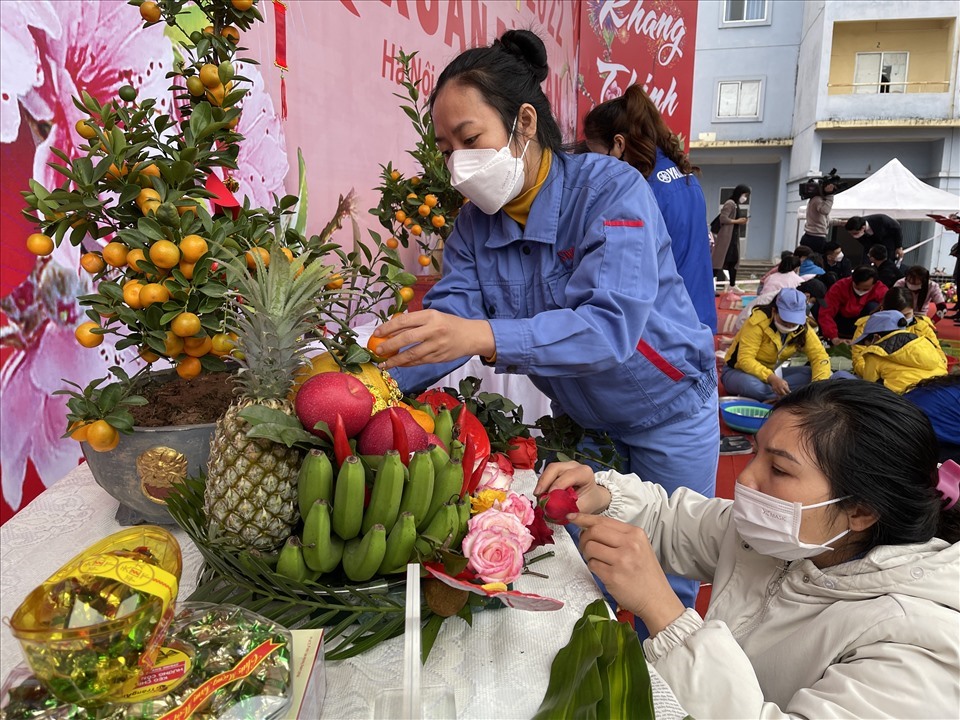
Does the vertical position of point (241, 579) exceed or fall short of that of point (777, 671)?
it exceeds it

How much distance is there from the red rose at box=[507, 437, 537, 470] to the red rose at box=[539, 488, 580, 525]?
1.33 ft

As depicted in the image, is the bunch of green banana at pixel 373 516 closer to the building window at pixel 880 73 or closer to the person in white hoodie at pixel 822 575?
Result: the person in white hoodie at pixel 822 575

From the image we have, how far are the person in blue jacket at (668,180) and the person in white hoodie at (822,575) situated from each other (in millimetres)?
1574

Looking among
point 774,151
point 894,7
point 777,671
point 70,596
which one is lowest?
point 777,671

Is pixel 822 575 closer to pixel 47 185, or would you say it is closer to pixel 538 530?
pixel 538 530

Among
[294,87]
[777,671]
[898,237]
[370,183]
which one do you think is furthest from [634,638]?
[898,237]

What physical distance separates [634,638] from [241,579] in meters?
0.54

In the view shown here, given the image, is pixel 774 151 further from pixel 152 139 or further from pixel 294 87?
pixel 152 139

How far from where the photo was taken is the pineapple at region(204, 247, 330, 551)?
0.87 m

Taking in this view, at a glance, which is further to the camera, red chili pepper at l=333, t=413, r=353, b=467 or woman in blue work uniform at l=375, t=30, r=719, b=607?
woman in blue work uniform at l=375, t=30, r=719, b=607

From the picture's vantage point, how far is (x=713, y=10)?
19188mm

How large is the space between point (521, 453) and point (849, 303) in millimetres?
6572

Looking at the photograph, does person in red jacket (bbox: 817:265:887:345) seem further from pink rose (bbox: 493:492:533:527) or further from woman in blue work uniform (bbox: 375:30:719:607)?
pink rose (bbox: 493:492:533:527)

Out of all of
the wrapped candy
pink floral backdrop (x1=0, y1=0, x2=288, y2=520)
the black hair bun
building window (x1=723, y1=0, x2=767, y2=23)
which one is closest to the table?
the wrapped candy
